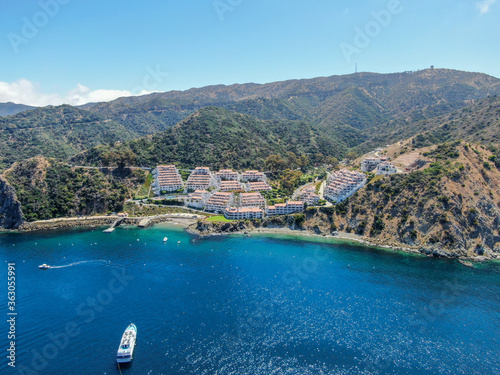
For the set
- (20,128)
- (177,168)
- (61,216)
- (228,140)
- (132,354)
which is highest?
(20,128)

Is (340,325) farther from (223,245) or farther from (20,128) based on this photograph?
(20,128)

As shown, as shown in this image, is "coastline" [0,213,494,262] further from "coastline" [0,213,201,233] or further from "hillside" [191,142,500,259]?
"hillside" [191,142,500,259]

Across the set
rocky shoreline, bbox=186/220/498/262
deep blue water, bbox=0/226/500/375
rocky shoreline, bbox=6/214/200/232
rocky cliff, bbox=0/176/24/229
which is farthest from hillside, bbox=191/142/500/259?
rocky cliff, bbox=0/176/24/229

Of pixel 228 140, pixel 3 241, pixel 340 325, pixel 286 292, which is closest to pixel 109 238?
pixel 3 241

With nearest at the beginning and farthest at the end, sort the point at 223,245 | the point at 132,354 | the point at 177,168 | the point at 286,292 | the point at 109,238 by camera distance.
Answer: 1. the point at 132,354
2. the point at 286,292
3. the point at 223,245
4. the point at 109,238
5. the point at 177,168

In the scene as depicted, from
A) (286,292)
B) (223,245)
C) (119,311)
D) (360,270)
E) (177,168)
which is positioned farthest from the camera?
(177,168)

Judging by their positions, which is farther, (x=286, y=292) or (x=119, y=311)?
(x=286, y=292)

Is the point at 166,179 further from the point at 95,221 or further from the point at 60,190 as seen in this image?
the point at 60,190
